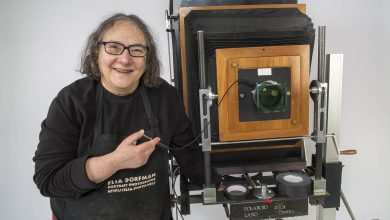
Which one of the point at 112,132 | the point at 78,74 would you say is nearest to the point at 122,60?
the point at 112,132

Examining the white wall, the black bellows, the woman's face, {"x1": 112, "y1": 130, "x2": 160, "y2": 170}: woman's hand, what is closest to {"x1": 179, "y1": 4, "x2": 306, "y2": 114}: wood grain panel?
the black bellows

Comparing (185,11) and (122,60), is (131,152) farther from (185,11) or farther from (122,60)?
(185,11)

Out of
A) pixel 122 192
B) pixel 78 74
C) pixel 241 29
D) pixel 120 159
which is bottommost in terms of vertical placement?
pixel 122 192

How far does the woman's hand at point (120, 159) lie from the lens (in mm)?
861

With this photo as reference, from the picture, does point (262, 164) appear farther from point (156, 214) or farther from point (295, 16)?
point (295, 16)

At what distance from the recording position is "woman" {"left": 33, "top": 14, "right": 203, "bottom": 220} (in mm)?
895

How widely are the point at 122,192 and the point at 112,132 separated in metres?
0.20

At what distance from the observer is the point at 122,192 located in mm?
993

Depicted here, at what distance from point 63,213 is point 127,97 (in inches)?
17.7

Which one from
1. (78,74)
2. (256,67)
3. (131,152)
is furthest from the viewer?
(78,74)

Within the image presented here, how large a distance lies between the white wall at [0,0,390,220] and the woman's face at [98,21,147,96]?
0.70 meters

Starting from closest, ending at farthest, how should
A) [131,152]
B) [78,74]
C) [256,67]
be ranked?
[131,152] → [256,67] → [78,74]

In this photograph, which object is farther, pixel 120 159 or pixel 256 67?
pixel 256 67

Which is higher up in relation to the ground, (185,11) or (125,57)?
(185,11)
